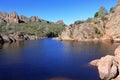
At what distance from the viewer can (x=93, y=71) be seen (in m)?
64.5

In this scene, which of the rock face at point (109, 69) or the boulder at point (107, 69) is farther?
the boulder at point (107, 69)

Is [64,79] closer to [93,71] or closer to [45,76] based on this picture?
[45,76]

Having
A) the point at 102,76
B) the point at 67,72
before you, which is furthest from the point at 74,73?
the point at 102,76

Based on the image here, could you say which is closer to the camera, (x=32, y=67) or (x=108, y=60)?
(x=108, y=60)

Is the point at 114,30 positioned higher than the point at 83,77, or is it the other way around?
the point at 114,30

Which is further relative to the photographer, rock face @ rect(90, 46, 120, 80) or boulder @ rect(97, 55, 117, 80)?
boulder @ rect(97, 55, 117, 80)

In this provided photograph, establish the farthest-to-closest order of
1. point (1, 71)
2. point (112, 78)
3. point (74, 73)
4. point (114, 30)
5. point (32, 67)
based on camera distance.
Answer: point (114, 30) < point (32, 67) < point (1, 71) < point (74, 73) < point (112, 78)

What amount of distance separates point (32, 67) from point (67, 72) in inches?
592

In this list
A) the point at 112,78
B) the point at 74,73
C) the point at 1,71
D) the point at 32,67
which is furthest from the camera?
the point at 32,67

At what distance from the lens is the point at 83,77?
195ft

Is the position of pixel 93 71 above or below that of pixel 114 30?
below

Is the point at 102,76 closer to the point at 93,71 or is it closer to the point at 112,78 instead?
the point at 112,78

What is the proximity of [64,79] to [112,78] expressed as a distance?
42.7 ft

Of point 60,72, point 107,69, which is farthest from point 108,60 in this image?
point 60,72
